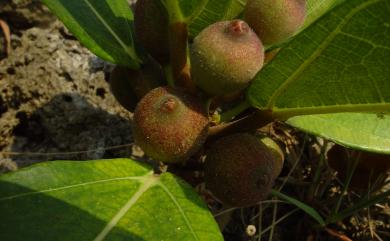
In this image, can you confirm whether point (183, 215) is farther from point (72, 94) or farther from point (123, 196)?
point (72, 94)

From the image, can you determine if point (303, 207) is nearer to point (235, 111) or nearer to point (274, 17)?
point (235, 111)

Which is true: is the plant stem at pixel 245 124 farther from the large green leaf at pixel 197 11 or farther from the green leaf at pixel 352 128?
the large green leaf at pixel 197 11

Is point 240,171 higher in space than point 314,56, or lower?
lower

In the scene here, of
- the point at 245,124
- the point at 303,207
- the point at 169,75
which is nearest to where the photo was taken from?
the point at 245,124

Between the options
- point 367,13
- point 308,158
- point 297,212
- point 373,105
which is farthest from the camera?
point 308,158

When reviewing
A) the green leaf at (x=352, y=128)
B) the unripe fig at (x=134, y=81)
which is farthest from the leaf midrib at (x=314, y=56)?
the unripe fig at (x=134, y=81)

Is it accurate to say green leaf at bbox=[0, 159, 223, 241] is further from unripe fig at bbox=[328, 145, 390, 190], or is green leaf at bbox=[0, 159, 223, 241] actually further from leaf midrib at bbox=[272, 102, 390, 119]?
unripe fig at bbox=[328, 145, 390, 190]

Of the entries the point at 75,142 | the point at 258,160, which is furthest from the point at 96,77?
the point at 258,160

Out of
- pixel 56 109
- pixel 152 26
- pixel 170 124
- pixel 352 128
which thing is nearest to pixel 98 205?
pixel 170 124
